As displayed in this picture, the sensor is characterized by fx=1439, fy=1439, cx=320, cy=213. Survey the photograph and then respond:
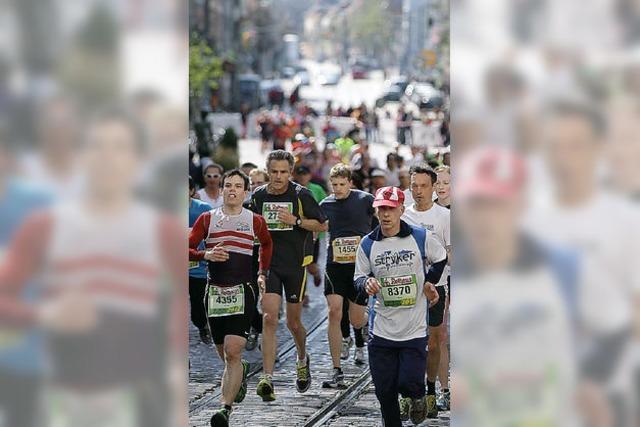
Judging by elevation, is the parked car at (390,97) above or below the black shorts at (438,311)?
below

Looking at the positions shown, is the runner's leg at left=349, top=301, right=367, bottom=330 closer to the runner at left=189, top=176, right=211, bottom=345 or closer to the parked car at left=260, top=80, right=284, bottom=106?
the runner at left=189, top=176, right=211, bottom=345

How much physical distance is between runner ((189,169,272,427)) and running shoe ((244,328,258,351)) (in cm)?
384

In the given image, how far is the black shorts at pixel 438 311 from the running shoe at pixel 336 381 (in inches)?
70.6

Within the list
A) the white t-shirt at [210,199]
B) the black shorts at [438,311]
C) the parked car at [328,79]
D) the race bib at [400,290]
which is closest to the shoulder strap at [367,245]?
the race bib at [400,290]

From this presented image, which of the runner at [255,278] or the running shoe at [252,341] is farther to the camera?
the running shoe at [252,341]

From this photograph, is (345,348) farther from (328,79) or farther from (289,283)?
(328,79)

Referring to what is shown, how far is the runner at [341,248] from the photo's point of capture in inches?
507
